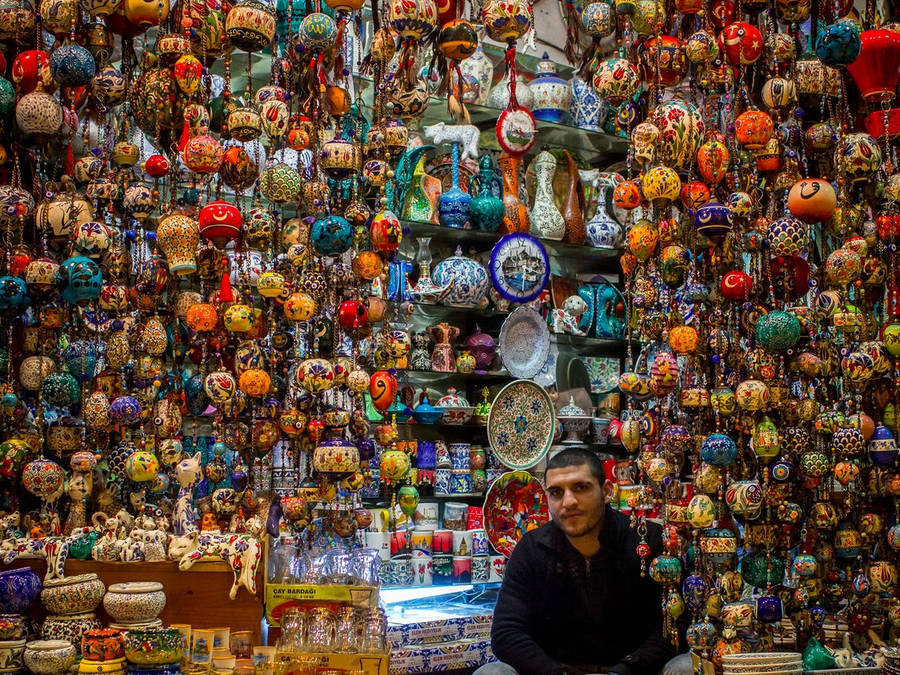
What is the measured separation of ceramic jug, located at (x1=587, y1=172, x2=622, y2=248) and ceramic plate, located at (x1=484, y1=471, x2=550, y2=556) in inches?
38.4

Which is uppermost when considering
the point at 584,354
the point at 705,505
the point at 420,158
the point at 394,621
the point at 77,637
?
the point at 420,158

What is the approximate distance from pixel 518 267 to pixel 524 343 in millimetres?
291

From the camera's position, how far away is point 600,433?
3.76 m

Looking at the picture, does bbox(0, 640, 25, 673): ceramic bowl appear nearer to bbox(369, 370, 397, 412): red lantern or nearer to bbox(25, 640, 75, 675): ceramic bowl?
bbox(25, 640, 75, 675): ceramic bowl

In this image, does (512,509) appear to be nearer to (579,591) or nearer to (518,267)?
(518,267)

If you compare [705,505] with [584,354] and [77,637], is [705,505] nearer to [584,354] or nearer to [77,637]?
[77,637]

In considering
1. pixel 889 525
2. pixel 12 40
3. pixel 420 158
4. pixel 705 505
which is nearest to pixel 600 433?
pixel 420 158

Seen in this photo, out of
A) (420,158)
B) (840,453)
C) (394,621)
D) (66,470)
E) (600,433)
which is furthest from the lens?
(600,433)

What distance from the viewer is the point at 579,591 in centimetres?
243

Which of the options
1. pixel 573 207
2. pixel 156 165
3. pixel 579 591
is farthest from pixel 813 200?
pixel 573 207

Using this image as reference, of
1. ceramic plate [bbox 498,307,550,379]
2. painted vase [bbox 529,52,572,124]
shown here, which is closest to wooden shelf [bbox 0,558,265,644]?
ceramic plate [bbox 498,307,550,379]

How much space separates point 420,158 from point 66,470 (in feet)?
5.41

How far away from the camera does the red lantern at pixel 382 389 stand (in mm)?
2533

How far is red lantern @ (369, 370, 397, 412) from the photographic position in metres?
2.53
